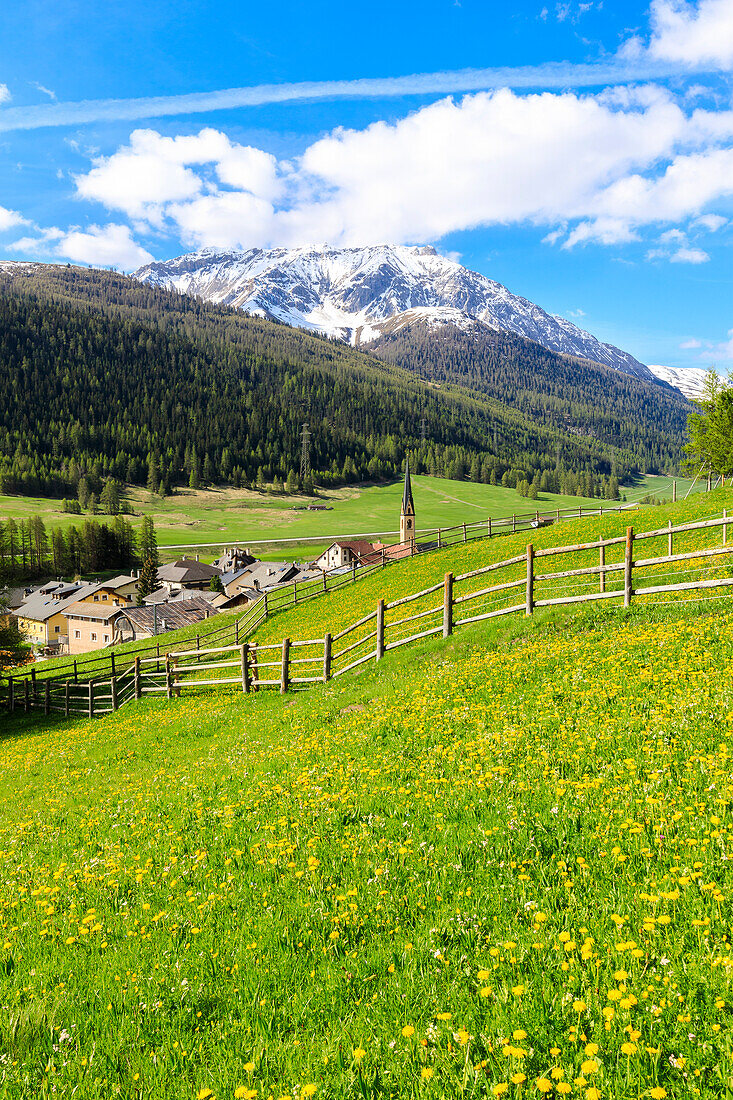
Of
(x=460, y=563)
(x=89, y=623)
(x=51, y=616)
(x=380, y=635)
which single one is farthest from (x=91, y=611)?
(x=380, y=635)

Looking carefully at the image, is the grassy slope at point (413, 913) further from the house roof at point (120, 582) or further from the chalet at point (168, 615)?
the house roof at point (120, 582)

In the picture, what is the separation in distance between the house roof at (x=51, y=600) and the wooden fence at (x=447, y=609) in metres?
92.5

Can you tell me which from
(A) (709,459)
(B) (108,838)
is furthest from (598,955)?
(A) (709,459)

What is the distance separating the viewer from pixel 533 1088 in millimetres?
3518

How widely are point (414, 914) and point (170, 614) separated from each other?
3553 inches

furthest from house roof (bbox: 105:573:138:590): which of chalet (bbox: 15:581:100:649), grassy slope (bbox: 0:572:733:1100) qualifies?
grassy slope (bbox: 0:572:733:1100)

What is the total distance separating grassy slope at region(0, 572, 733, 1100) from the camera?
13.2 feet

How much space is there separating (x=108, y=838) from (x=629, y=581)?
14.5m

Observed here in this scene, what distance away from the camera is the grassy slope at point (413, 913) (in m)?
4.03

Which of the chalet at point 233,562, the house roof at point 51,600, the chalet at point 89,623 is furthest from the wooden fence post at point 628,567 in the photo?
the chalet at point 233,562

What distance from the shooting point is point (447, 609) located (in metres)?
19.8

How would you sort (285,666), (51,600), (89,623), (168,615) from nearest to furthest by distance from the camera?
(285,666), (168,615), (89,623), (51,600)

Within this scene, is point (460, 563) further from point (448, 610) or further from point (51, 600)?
point (51, 600)

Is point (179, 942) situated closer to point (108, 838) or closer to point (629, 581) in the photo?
point (108, 838)
